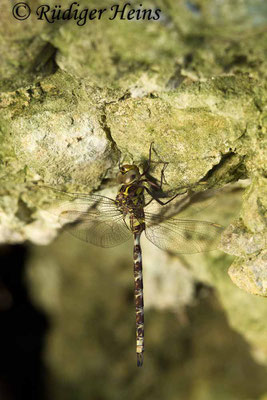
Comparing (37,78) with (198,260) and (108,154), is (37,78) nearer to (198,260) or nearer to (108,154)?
(108,154)

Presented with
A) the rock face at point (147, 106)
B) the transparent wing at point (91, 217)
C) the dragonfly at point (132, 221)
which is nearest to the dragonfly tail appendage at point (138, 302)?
the dragonfly at point (132, 221)

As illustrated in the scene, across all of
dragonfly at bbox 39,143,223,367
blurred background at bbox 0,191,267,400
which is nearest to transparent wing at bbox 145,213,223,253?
dragonfly at bbox 39,143,223,367

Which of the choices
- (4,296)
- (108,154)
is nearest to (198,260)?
(108,154)

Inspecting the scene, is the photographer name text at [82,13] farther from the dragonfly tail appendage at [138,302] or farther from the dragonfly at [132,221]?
the dragonfly tail appendage at [138,302]
